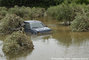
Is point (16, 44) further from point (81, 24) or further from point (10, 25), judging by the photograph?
point (81, 24)

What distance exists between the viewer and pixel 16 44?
14492 mm

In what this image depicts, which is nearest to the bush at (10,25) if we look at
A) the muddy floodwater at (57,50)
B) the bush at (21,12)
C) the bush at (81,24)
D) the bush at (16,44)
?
the muddy floodwater at (57,50)

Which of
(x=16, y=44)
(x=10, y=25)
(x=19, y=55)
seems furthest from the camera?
(x=10, y=25)

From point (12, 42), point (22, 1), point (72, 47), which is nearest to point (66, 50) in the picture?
point (72, 47)

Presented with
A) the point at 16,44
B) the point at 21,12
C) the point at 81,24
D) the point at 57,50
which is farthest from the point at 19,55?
the point at 21,12

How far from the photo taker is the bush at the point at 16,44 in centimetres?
1433

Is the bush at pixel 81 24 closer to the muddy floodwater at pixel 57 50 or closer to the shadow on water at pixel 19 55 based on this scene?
the muddy floodwater at pixel 57 50

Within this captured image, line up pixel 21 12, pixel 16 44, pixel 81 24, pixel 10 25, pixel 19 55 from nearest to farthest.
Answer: pixel 19 55 → pixel 16 44 → pixel 81 24 → pixel 10 25 → pixel 21 12

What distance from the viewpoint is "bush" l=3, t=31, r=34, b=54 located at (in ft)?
47.0

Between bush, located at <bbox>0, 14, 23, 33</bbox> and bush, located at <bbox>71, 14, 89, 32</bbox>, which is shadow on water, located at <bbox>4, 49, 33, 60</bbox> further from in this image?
bush, located at <bbox>71, 14, 89, 32</bbox>

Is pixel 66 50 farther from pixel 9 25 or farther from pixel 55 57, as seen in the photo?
pixel 9 25

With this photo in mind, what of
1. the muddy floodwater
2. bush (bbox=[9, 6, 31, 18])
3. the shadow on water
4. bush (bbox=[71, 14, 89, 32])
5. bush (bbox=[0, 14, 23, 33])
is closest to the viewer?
the muddy floodwater

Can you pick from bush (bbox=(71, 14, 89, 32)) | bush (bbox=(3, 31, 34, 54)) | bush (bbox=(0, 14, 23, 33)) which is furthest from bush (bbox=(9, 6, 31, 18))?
bush (bbox=(3, 31, 34, 54))

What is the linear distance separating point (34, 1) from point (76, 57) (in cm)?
5179
